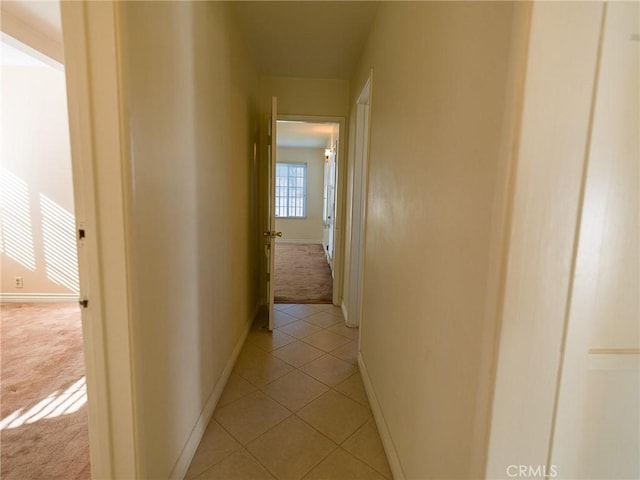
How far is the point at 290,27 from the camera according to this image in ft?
7.86

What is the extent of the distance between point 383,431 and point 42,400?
6.60ft

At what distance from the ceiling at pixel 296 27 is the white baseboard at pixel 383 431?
7.99 ft

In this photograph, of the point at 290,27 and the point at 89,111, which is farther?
the point at 290,27

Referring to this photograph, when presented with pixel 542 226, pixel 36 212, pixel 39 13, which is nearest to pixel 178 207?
pixel 542 226

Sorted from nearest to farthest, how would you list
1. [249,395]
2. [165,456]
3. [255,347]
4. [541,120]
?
[541,120] → [165,456] → [249,395] → [255,347]

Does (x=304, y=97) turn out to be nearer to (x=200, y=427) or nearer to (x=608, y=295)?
(x=200, y=427)

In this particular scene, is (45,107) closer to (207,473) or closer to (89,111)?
(89,111)

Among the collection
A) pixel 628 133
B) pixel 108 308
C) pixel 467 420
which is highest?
pixel 628 133

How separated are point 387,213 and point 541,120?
1101 mm

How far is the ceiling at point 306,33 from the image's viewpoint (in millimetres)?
2127

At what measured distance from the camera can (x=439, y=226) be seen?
1.04 m

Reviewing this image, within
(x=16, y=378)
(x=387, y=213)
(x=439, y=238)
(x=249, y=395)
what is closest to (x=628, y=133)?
(x=439, y=238)

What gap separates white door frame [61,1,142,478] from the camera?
0.88m

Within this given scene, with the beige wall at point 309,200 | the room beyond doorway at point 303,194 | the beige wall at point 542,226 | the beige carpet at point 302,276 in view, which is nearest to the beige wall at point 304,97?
the beige carpet at point 302,276
